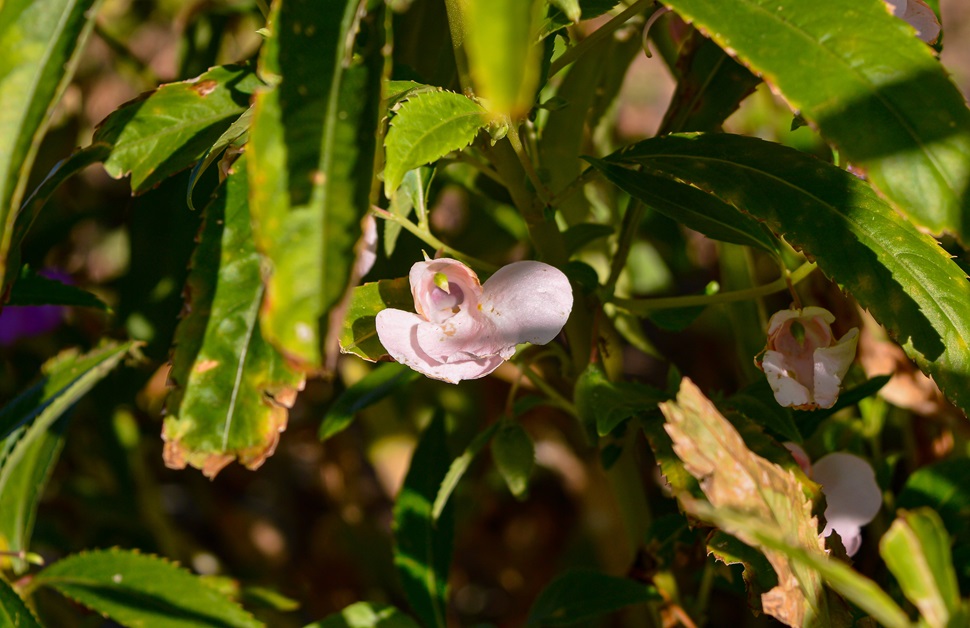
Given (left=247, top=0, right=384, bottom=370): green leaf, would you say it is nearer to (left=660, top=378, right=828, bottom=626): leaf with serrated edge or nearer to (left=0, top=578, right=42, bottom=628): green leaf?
(left=660, top=378, right=828, bottom=626): leaf with serrated edge

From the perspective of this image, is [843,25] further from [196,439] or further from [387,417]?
[387,417]

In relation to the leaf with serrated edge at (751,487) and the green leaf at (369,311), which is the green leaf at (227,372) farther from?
the leaf with serrated edge at (751,487)

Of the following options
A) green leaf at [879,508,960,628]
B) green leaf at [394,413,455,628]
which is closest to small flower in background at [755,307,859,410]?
green leaf at [879,508,960,628]

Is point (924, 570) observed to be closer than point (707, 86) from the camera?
Yes

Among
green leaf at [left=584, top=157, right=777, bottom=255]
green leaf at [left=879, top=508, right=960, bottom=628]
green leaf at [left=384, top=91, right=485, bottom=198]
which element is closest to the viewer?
green leaf at [left=879, top=508, right=960, bottom=628]

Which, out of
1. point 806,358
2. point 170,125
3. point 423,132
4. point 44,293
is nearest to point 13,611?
point 44,293

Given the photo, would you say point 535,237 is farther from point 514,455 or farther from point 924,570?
point 924,570
